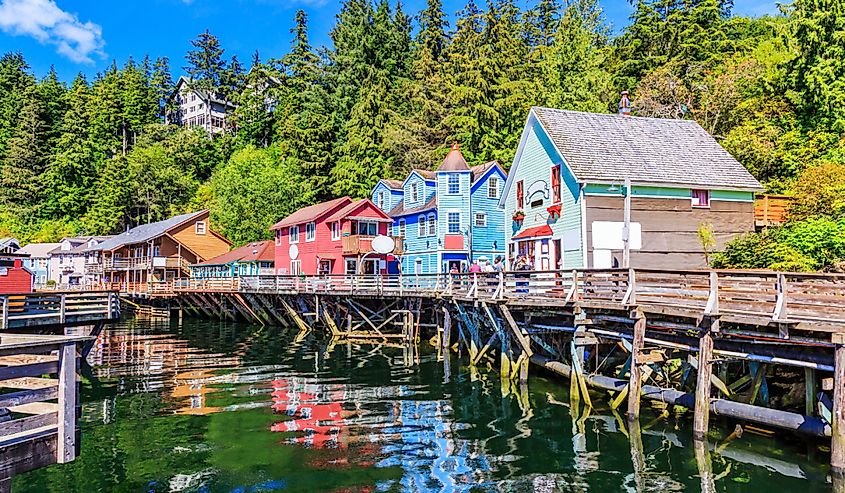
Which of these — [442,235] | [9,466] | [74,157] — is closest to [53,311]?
[9,466]

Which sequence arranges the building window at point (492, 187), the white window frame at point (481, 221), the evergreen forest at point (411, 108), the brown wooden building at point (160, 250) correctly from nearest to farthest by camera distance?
the evergreen forest at point (411, 108) → the white window frame at point (481, 221) → the building window at point (492, 187) → the brown wooden building at point (160, 250)

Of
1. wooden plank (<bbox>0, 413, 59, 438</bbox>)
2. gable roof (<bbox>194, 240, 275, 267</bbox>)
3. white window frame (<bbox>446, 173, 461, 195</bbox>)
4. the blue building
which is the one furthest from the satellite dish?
wooden plank (<bbox>0, 413, 59, 438</bbox>)

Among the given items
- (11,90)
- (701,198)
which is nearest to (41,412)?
(701,198)

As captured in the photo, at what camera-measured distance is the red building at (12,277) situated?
3450 cm

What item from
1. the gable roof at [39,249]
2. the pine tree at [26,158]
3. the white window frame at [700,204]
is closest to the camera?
the white window frame at [700,204]

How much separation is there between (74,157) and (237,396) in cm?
7474

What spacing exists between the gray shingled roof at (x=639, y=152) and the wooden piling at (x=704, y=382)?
12.3m

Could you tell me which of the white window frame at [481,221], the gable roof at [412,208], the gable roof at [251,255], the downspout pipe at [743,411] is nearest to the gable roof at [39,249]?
the gable roof at [251,255]

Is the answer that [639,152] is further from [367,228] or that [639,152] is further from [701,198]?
[367,228]

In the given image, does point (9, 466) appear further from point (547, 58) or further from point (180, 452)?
point (547, 58)

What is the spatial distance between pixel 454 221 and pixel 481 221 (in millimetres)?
2271

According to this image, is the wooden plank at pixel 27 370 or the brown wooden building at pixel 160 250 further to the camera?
the brown wooden building at pixel 160 250

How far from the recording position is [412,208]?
42062mm

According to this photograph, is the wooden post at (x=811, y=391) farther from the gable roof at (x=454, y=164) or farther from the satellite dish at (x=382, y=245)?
the gable roof at (x=454, y=164)
